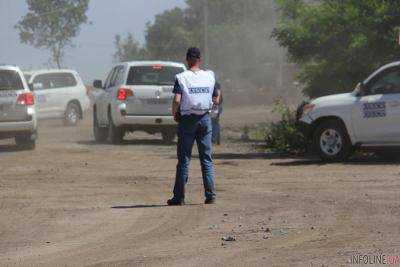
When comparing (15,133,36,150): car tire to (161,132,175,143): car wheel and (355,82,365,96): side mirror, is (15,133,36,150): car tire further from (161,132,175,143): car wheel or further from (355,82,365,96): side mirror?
(355,82,365,96): side mirror

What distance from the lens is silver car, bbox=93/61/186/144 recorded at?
72.3ft

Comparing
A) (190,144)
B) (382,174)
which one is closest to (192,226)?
(190,144)

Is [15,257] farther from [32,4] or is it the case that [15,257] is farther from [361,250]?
[32,4]

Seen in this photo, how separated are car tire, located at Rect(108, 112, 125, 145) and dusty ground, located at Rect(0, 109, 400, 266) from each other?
14.8ft

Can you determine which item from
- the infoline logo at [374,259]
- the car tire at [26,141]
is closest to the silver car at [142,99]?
the car tire at [26,141]

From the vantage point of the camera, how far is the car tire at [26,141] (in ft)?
68.9

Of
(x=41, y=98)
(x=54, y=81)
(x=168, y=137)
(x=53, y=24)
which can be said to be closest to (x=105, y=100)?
(x=168, y=137)

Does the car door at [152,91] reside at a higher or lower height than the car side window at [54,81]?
lower

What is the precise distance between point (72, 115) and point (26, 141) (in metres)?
12.8

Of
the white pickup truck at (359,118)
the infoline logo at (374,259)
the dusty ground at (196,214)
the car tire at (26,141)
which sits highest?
the white pickup truck at (359,118)

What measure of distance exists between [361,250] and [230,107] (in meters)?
46.5

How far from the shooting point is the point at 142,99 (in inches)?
869

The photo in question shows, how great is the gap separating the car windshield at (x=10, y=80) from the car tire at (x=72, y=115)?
1263 cm

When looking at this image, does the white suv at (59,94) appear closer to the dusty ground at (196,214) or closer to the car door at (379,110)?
the dusty ground at (196,214)
